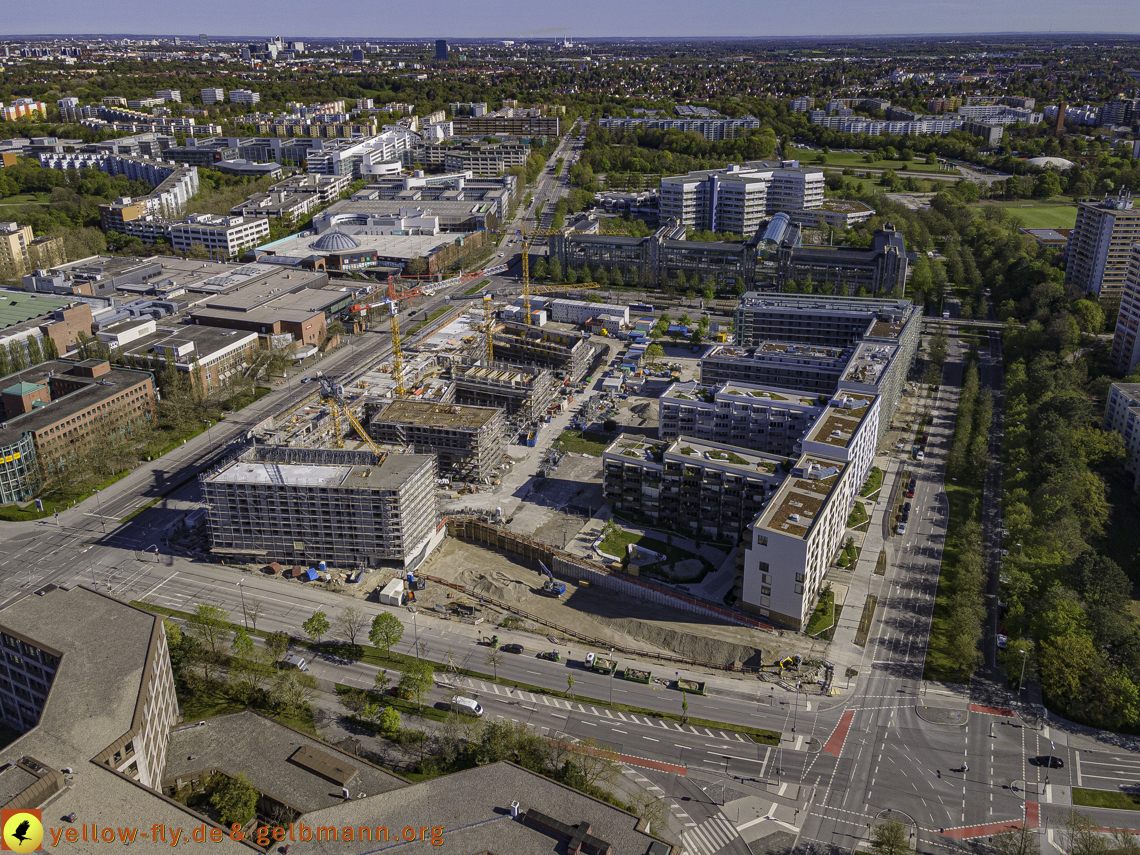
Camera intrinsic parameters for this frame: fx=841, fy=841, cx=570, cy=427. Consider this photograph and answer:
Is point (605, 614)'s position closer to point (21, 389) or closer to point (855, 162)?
point (21, 389)

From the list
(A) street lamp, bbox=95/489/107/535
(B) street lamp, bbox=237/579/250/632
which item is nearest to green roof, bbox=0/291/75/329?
(A) street lamp, bbox=95/489/107/535

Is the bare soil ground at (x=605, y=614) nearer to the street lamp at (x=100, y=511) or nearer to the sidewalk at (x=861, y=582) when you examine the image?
the sidewalk at (x=861, y=582)

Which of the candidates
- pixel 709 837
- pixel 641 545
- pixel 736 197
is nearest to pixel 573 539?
pixel 641 545

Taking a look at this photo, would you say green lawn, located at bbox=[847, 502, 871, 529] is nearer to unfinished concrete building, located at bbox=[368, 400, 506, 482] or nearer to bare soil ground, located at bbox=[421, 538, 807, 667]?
bare soil ground, located at bbox=[421, 538, 807, 667]

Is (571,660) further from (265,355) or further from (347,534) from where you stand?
(265,355)

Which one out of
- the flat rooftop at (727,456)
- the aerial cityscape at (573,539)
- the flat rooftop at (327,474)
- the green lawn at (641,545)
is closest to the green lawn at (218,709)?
the aerial cityscape at (573,539)

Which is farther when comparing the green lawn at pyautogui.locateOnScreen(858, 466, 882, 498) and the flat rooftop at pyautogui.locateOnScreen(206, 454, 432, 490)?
the green lawn at pyautogui.locateOnScreen(858, 466, 882, 498)
